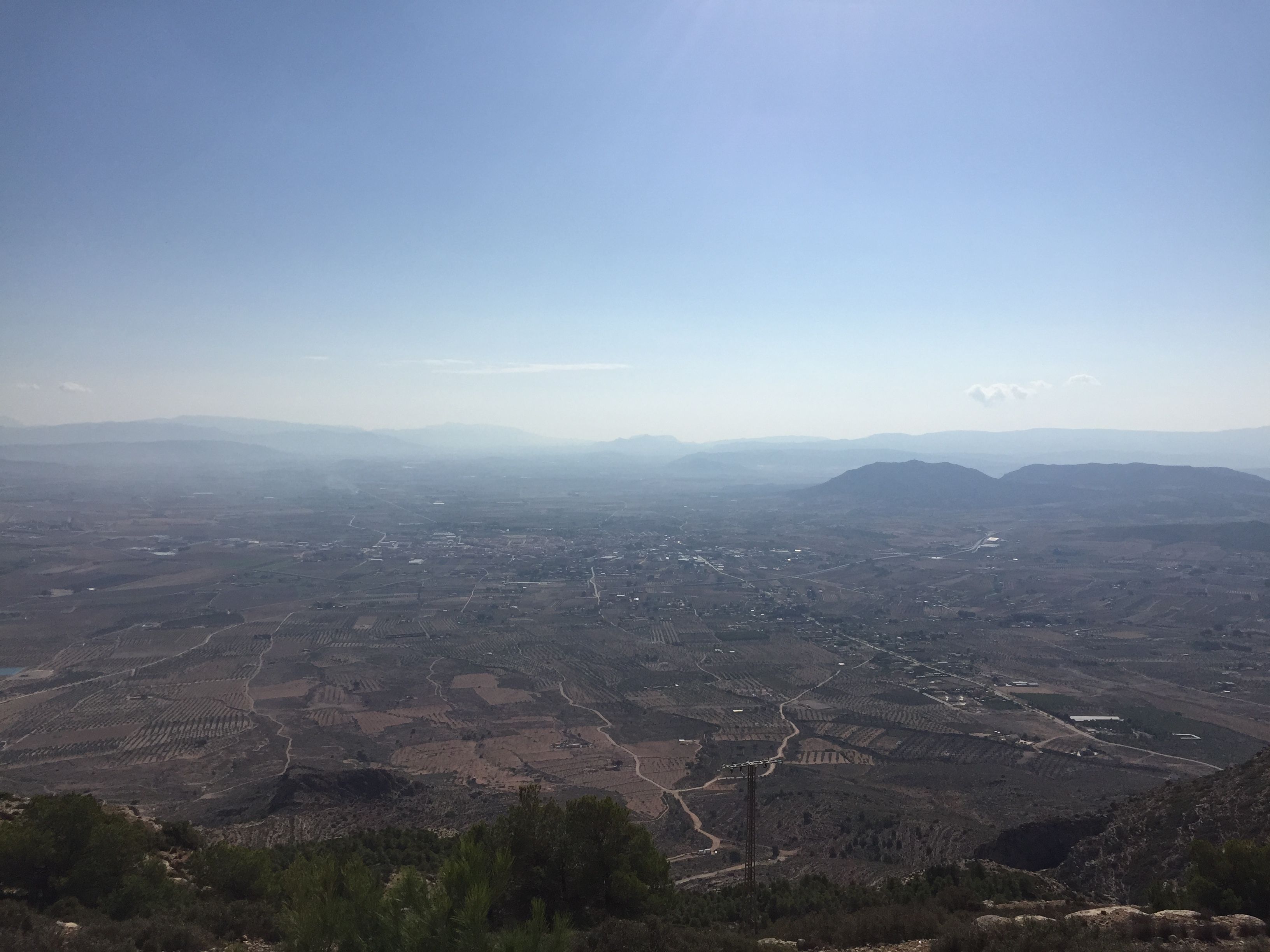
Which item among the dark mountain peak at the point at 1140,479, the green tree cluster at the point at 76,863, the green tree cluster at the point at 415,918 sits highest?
the dark mountain peak at the point at 1140,479

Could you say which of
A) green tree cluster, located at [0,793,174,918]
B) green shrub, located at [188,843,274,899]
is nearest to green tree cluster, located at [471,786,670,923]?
green shrub, located at [188,843,274,899]

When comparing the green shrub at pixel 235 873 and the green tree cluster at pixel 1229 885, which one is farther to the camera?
the green shrub at pixel 235 873

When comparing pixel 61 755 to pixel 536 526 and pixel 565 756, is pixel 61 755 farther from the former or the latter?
pixel 536 526

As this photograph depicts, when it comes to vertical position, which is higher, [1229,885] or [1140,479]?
[1140,479]

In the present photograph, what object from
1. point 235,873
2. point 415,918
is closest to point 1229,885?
point 415,918

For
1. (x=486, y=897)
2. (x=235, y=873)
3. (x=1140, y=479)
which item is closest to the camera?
(x=486, y=897)

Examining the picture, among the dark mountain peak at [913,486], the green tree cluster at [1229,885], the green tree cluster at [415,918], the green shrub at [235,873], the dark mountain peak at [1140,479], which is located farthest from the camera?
the dark mountain peak at [913,486]

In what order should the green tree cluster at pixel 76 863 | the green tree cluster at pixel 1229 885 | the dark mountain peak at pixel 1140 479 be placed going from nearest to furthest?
1. the green tree cluster at pixel 1229 885
2. the green tree cluster at pixel 76 863
3. the dark mountain peak at pixel 1140 479

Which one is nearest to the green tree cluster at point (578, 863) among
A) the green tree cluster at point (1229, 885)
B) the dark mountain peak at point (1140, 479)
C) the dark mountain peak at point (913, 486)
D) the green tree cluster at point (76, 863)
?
the green tree cluster at point (76, 863)

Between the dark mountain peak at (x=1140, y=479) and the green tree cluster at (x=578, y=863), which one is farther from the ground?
the dark mountain peak at (x=1140, y=479)

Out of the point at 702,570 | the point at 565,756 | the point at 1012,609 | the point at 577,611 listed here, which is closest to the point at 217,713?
the point at 565,756

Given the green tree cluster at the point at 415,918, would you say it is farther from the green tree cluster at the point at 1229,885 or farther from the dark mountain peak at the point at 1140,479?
the dark mountain peak at the point at 1140,479

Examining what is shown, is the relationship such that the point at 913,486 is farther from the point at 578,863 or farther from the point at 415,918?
the point at 415,918
